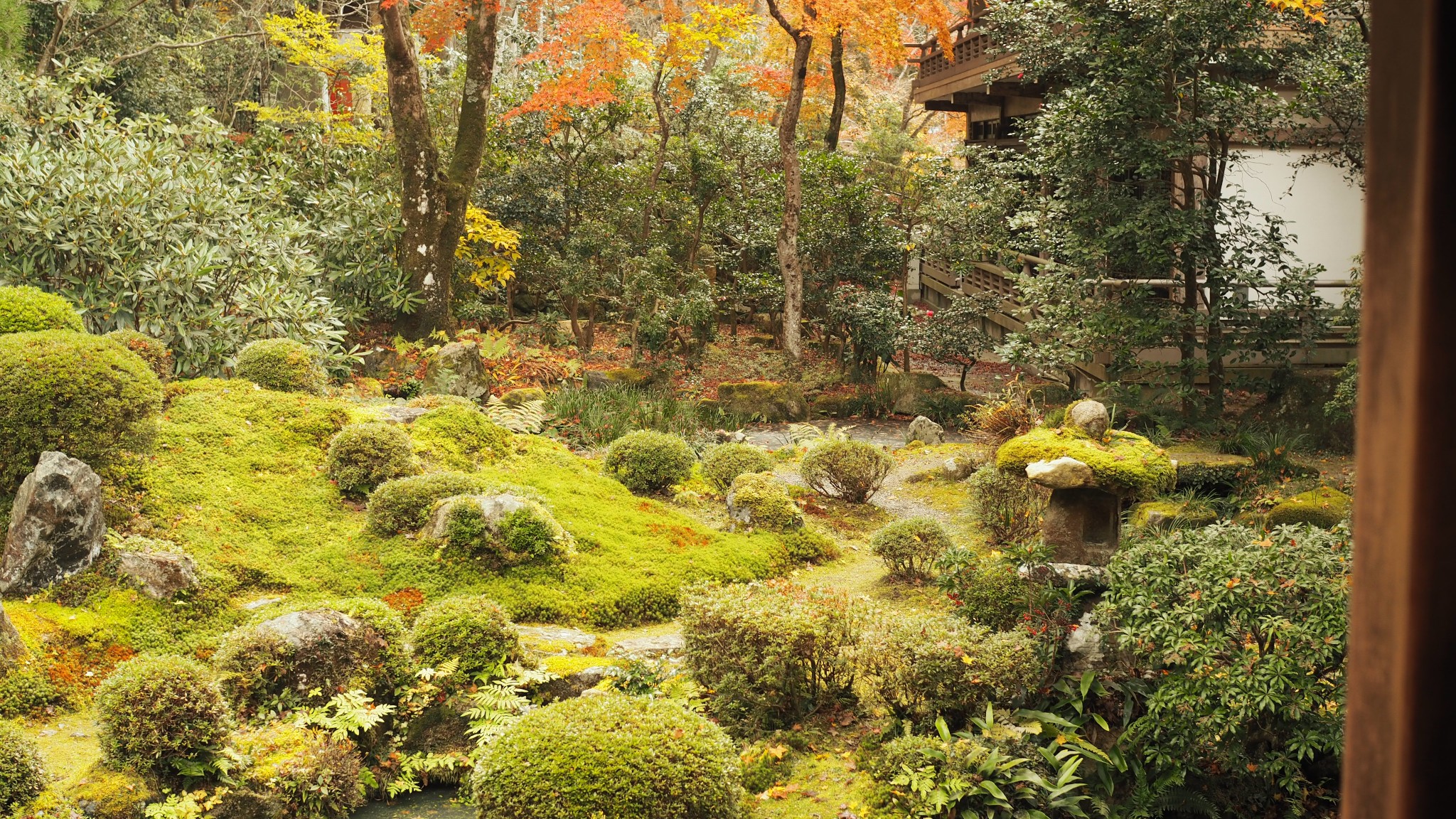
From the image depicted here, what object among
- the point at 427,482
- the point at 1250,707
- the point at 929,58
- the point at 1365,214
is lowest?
the point at 1250,707

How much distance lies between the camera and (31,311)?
7.81 m

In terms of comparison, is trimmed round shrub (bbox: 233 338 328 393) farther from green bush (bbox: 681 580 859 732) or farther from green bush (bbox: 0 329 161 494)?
green bush (bbox: 681 580 859 732)

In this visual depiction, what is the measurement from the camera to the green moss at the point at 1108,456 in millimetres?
6512

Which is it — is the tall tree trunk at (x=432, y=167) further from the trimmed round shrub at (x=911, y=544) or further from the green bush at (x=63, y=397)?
the trimmed round shrub at (x=911, y=544)

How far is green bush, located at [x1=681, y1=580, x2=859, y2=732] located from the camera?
18.9ft

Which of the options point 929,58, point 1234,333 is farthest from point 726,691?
point 929,58

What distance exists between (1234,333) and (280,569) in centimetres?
892

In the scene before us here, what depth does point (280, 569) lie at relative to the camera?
7.00 meters

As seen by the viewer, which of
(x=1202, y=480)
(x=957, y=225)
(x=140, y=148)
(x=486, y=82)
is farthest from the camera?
(x=957, y=225)

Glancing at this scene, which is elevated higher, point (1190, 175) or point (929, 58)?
point (929, 58)

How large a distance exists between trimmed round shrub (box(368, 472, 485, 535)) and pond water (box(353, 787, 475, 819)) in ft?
8.49

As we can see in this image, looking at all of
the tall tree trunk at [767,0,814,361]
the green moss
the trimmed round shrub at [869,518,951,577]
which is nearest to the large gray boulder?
the trimmed round shrub at [869,518,951,577]

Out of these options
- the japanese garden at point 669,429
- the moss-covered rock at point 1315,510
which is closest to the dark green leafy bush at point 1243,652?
the japanese garden at point 669,429

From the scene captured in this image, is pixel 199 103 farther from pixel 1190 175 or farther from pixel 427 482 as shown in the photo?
pixel 1190 175
